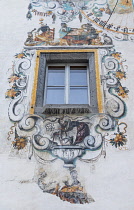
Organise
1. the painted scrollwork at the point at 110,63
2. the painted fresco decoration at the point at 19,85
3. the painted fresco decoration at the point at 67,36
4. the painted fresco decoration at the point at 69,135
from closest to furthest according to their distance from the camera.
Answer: the painted fresco decoration at the point at 69,135 → the painted fresco decoration at the point at 19,85 → the painted scrollwork at the point at 110,63 → the painted fresco decoration at the point at 67,36

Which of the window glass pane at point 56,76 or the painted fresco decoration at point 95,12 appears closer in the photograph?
the window glass pane at point 56,76

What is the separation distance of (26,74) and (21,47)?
795 millimetres

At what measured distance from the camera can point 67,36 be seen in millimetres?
5355

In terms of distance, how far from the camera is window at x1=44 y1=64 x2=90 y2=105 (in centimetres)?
459

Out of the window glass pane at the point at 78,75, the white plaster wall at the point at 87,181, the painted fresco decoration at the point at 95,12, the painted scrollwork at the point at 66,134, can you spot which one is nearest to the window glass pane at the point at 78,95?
the window glass pane at the point at 78,75

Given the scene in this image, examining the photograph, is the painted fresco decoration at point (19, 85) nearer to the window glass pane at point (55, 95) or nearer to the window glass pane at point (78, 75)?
the window glass pane at point (55, 95)

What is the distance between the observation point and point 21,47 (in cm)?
518

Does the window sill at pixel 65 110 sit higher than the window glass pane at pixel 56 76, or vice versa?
the window glass pane at pixel 56 76

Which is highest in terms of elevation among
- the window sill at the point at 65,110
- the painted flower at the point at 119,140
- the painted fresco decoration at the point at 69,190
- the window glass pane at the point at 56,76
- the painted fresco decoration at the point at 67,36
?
the painted fresco decoration at the point at 67,36

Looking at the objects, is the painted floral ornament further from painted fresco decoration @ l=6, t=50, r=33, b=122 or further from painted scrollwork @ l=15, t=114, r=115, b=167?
painted fresco decoration @ l=6, t=50, r=33, b=122

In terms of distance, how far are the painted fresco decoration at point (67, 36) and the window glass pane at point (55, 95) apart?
3.54 feet

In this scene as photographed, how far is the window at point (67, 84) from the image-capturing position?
15.1 feet

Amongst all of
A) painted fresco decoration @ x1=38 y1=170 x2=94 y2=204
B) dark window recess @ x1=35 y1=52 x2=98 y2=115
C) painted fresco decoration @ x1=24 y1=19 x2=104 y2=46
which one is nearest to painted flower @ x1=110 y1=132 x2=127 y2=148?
dark window recess @ x1=35 y1=52 x2=98 y2=115

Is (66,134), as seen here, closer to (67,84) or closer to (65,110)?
(65,110)
